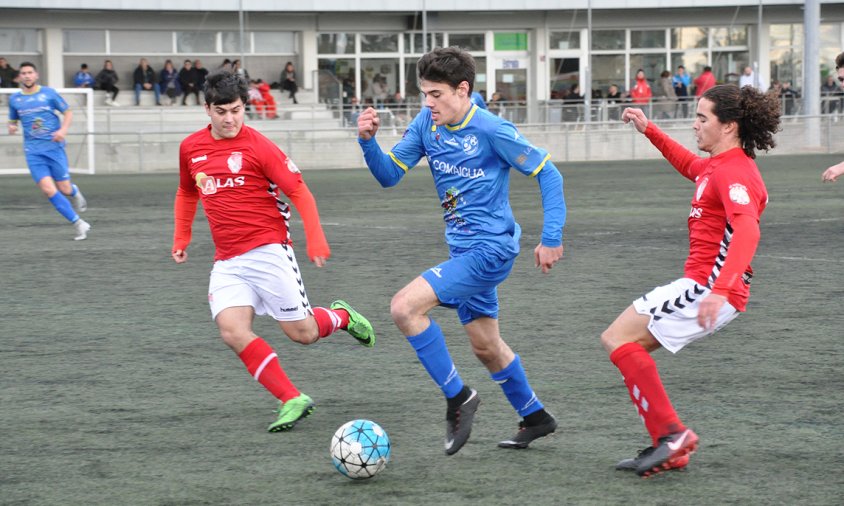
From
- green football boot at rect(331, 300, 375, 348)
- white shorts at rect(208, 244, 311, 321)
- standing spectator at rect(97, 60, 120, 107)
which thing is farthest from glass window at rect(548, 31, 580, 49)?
white shorts at rect(208, 244, 311, 321)

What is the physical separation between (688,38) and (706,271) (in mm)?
37670

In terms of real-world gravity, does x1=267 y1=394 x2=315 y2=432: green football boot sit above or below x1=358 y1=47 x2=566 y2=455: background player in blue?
below

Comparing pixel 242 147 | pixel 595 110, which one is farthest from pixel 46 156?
pixel 595 110

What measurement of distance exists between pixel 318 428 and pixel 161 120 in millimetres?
26071

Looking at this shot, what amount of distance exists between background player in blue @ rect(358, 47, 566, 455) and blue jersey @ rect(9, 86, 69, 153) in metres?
10.6

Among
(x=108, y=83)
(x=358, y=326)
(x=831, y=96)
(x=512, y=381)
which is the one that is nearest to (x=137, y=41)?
(x=108, y=83)

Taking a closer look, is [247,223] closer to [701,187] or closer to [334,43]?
[701,187]

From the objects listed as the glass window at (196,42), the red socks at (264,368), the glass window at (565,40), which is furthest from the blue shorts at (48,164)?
the glass window at (565,40)

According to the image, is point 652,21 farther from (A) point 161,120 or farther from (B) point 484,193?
(B) point 484,193

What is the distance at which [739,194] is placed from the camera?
446 cm

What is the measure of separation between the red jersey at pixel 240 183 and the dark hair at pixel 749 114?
2.02 m

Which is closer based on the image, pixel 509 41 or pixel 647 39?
pixel 509 41

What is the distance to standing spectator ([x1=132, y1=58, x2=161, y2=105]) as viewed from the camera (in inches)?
1283

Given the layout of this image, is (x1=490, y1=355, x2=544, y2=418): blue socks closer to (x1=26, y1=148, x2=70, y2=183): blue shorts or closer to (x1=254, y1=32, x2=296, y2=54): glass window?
(x1=26, y1=148, x2=70, y2=183): blue shorts
